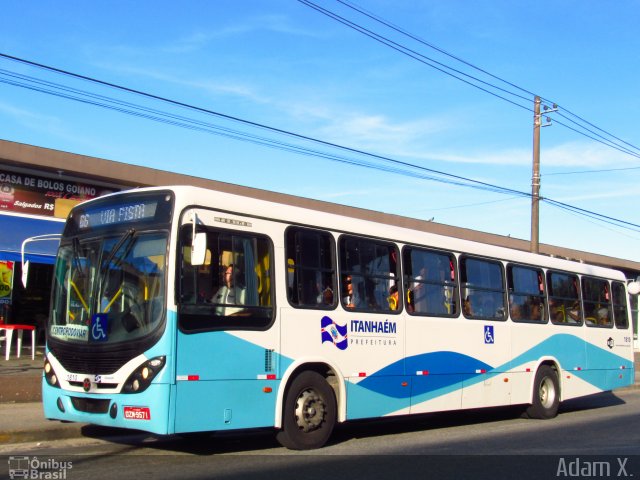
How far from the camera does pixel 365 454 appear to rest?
931 centimetres

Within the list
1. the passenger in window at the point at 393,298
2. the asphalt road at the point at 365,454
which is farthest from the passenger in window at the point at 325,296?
the asphalt road at the point at 365,454

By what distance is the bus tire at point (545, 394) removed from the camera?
14242mm

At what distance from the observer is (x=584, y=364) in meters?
15.7

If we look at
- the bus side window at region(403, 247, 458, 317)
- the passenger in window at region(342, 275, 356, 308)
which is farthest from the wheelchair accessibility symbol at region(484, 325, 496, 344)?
the passenger in window at region(342, 275, 356, 308)

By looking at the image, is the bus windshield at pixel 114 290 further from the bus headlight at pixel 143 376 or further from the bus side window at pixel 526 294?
the bus side window at pixel 526 294

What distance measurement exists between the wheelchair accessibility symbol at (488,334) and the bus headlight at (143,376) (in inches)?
269

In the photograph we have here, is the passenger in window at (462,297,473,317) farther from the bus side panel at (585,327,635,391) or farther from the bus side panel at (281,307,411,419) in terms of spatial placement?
the bus side panel at (585,327,635,391)

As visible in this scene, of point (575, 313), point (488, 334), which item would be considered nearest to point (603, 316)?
point (575, 313)

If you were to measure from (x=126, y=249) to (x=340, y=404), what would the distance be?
3566 millimetres

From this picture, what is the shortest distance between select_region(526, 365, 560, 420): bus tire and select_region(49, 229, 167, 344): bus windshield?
8761 millimetres

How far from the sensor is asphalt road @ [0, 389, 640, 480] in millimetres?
7969

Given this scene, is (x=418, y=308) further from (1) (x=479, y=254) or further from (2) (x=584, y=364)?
(2) (x=584, y=364)

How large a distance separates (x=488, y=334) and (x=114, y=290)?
23.4ft

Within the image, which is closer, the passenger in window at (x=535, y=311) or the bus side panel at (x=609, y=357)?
the passenger in window at (x=535, y=311)
